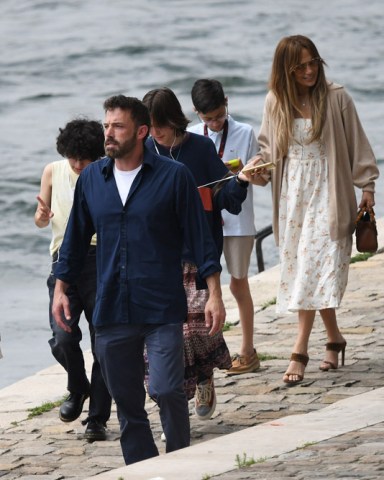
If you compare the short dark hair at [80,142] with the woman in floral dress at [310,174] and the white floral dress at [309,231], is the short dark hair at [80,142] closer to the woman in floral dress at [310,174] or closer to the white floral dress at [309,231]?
the woman in floral dress at [310,174]

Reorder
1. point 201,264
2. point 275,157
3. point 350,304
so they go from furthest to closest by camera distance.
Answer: point 350,304, point 275,157, point 201,264

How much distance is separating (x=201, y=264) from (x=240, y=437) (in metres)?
0.83

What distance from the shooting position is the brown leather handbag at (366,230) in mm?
8531

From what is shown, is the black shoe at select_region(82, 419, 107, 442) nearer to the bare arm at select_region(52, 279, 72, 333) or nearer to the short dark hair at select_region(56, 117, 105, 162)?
the bare arm at select_region(52, 279, 72, 333)

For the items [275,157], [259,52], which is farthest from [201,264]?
[259,52]

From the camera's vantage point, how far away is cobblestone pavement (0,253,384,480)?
6023 millimetres

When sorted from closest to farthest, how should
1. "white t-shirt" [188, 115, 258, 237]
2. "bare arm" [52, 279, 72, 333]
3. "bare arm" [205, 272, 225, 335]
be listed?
"bare arm" [205, 272, 225, 335] < "bare arm" [52, 279, 72, 333] < "white t-shirt" [188, 115, 258, 237]

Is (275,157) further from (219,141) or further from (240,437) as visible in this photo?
(240,437)

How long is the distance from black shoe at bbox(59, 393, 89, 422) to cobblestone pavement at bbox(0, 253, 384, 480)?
0.09 metres

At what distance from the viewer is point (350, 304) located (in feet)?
35.3

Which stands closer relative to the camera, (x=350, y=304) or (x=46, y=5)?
(x=350, y=304)

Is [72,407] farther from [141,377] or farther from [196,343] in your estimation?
[141,377]

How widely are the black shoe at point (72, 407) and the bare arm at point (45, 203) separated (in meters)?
0.94

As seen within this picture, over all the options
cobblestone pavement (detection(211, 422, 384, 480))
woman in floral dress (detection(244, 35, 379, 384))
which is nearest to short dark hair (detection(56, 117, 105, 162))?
woman in floral dress (detection(244, 35, 379, 384))
